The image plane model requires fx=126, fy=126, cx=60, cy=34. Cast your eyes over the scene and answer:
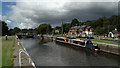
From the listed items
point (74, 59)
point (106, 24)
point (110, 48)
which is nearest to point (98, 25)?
point (106, 24)

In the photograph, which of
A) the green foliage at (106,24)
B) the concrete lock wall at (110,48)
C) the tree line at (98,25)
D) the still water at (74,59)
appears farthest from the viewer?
the tree line at (98,25)

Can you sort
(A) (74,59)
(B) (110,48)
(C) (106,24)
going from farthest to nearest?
(C) (106,24), (B) (110,48), (A) (74,59)

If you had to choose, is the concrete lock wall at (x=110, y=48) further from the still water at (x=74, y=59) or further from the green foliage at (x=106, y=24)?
the green foliage at (x=106, y=24)

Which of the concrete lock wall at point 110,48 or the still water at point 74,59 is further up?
the concrete lock wall at point 110,48

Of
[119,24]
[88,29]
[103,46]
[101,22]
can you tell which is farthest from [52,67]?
[101,22]

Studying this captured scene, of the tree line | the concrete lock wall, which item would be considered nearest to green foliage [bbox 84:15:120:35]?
the tree line

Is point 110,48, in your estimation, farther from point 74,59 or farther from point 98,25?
point 98,25

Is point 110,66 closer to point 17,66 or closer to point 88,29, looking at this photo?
point 17,66

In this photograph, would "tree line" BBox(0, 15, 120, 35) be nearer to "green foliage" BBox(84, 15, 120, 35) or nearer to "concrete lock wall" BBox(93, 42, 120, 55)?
"green foliage" BBox(84, 15, 120, 35)

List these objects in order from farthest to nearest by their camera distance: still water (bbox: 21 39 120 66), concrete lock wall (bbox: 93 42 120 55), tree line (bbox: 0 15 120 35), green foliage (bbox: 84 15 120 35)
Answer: tree line (bbox: 0 15 120 35) → green foliage (bbox: 84 15 120 35) → concrete lock wall (bbox: 93 42 120 55) → still water (bbox: 21 39 120 66)

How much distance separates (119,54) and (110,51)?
2.69 m

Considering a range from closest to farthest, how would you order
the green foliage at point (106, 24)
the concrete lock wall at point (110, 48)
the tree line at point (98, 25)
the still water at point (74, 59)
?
the still water at point (74, 59)
the concrete lock wall at point (110, 48)
the green foliage at point (106, 24)
the tree line at point (98, 25)

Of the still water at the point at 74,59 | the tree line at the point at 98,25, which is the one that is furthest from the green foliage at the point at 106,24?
the still water at the point at 74,59

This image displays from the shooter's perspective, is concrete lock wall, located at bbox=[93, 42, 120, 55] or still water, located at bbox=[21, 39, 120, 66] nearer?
still water, located at bbox=[21, 39, 120, 66]
